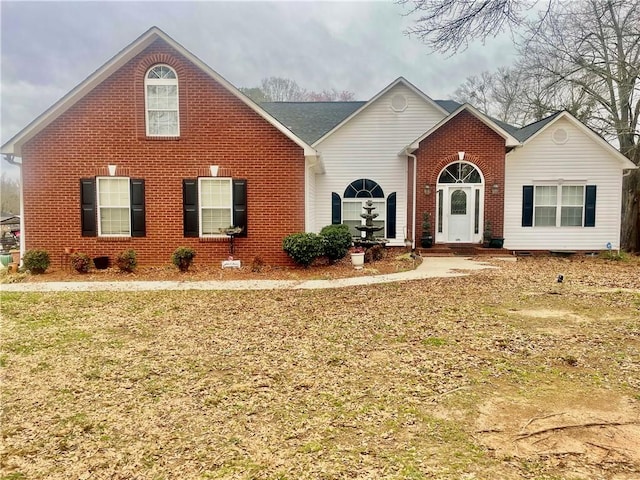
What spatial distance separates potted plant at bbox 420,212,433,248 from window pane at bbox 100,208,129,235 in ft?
31.6

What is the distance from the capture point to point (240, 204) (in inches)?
475

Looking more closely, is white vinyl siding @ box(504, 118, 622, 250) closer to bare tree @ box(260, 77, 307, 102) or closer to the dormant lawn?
the dormant lawn

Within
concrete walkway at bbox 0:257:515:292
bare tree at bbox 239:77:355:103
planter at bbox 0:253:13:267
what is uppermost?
bare tree at bbox 239:77:355:103

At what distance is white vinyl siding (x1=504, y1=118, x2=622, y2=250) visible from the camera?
15344 mm

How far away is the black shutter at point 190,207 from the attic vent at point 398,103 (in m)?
8.46

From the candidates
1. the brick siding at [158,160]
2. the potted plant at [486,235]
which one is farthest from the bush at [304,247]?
the potted plant at [486,235]

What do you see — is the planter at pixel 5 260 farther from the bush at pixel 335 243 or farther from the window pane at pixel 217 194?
the bush at pixel 335 243

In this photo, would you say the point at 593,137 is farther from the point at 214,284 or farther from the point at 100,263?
the point at 100,263

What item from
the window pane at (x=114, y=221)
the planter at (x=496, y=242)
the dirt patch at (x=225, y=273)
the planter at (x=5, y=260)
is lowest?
the dirt patch at (x=225, y=273)

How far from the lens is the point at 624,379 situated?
13.9 feet

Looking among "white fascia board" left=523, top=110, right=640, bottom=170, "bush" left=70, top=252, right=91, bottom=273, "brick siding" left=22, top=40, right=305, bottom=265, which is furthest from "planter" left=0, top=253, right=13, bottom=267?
"white fascia board" left=523, top=110, right=640, bottom=170

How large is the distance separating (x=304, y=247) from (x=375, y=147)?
6692 millimetres

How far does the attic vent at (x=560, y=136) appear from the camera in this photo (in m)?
15.3

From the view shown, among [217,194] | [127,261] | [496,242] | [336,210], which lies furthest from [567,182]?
[127,261]
